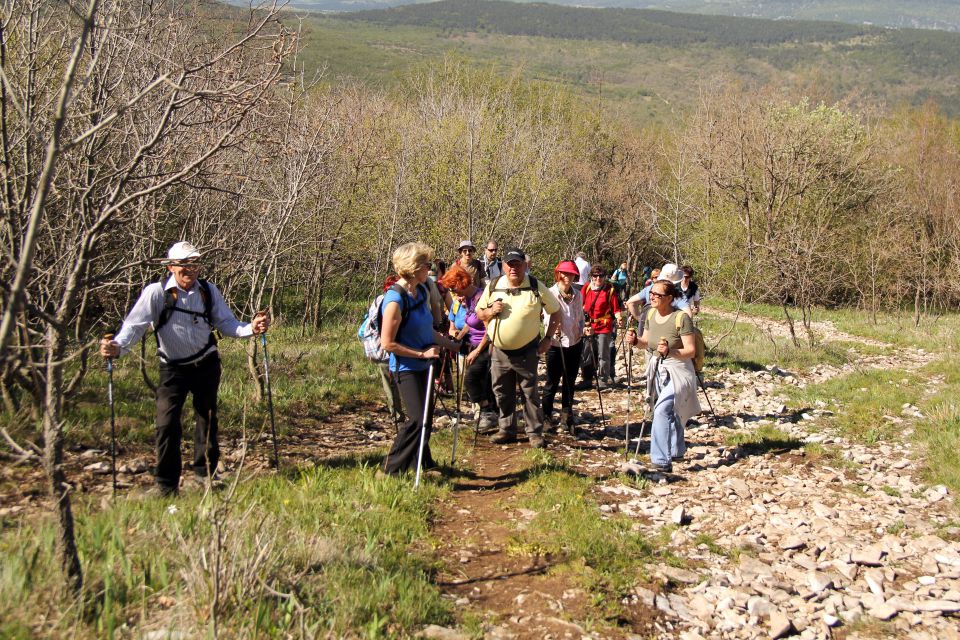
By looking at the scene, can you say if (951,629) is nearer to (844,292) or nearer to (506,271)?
(506,271)

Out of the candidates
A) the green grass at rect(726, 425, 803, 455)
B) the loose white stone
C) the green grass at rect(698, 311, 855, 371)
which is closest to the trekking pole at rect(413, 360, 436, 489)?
the loose white stone

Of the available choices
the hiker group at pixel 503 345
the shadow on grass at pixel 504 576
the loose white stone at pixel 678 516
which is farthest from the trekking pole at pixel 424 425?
the loose white stone at pixel 678 516

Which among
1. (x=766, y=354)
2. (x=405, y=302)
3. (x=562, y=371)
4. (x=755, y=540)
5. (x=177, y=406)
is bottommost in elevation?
(x=766, y=354)

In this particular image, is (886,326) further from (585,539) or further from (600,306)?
(585,539)

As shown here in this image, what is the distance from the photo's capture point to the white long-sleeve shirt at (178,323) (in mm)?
5566

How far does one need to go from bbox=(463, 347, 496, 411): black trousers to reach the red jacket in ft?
7.87

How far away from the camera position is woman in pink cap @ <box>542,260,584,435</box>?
8.77 m

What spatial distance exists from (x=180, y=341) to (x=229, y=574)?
264 centimetres

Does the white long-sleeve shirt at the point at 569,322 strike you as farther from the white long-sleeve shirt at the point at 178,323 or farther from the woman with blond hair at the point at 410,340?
the white long-sleeve shirt at the point at 178,323

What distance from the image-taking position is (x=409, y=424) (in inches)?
251

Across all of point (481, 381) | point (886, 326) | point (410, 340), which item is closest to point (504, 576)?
point (410, 340)

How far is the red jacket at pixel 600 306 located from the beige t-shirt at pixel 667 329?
9.43 feet

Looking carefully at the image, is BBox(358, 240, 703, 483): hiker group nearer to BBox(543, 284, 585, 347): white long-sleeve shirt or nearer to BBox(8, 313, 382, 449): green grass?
BBox(543, 284, 585, 347): white long-sleeve shirt

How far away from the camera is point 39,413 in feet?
23.4
